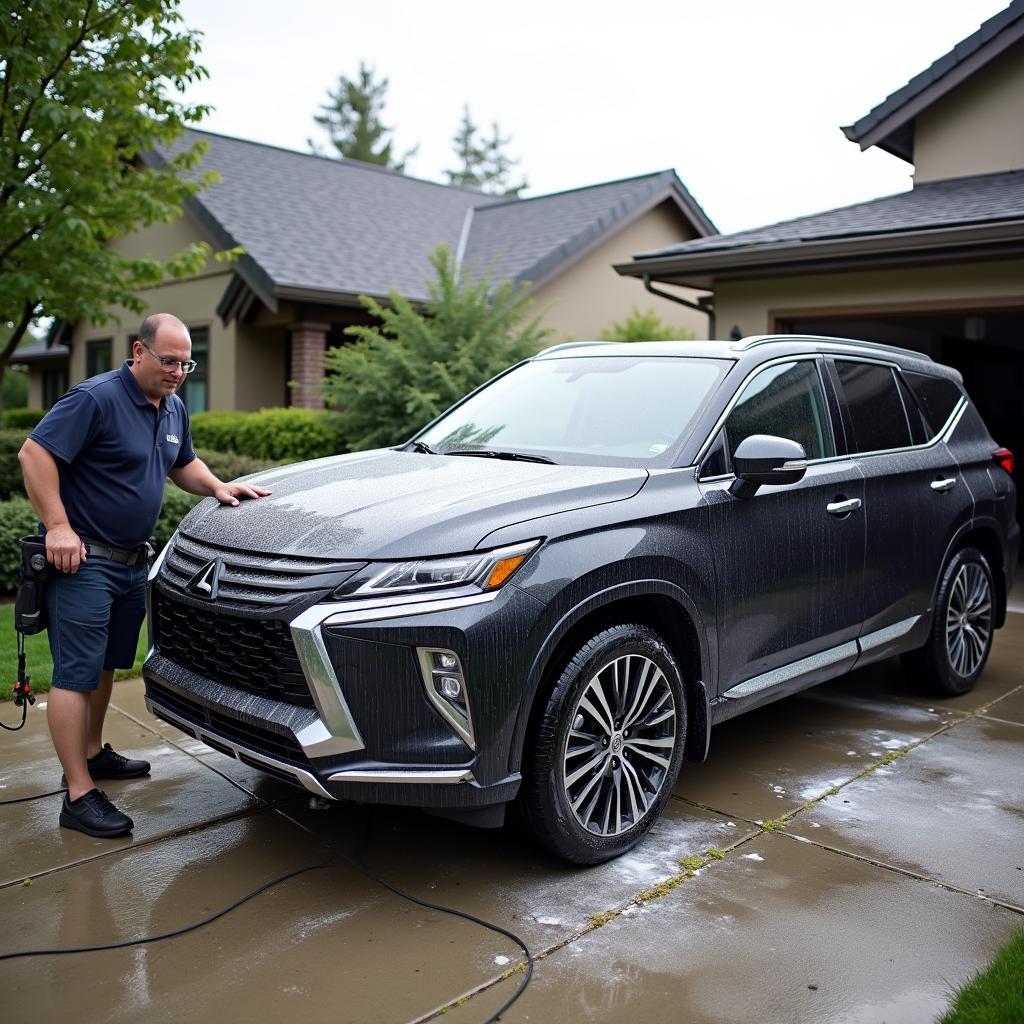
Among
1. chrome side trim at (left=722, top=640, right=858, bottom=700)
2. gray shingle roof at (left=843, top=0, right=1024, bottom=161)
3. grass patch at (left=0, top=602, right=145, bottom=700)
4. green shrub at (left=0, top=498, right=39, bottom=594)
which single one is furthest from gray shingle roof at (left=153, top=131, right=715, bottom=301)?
chrome side trim at (left=722, top=640, right=858, bottom=700)

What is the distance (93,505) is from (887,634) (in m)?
3.59

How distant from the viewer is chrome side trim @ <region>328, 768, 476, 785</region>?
316cm

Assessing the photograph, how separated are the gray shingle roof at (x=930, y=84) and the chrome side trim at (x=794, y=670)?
28.8ft

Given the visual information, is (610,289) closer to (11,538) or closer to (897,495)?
(11,538)

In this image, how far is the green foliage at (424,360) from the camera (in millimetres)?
11781

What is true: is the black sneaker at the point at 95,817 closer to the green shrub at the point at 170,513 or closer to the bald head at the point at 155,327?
the bald head at the point at 155,327

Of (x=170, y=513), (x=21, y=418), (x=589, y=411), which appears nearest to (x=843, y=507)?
(x=589, y=411)

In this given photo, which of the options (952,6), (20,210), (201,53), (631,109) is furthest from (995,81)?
A: (631,109)

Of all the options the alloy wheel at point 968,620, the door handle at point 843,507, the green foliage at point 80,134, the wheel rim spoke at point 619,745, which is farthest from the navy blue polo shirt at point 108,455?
the green foliage at point 80,134

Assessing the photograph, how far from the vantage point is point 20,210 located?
30.1 feet

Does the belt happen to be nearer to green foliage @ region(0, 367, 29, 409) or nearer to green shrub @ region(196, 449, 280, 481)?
green shrub @ region(196, 449, 280, 481)

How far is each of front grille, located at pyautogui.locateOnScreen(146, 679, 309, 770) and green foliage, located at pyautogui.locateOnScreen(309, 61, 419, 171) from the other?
6081 centimetres

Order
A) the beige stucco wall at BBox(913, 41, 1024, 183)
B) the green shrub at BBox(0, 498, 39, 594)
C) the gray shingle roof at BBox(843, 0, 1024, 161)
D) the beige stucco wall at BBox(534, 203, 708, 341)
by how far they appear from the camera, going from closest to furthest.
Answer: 1. the green shrub at BBox(0, 498, 39, 594)
2. the gray shingle roof at BBox(843, 0, 1024, 161)
3. the beige stucco wall at BBox(913, 41, 1024, 183)
4. the beige stucco wall at BBox(534, 203, 708, 341)

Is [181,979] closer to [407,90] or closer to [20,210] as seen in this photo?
[20,210]
